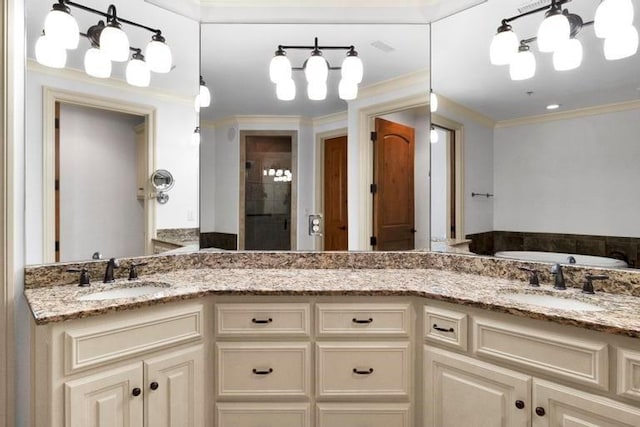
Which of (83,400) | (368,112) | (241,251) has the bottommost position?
(83,400)

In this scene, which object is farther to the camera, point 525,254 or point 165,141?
point 165,141

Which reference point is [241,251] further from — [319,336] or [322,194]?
[319,336]

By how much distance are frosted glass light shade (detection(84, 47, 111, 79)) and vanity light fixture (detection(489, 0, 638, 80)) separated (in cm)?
209

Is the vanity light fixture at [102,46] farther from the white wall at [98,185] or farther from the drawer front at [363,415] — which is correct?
the drawer front at [363,415]

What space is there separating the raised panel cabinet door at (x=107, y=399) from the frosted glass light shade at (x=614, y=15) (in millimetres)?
2473

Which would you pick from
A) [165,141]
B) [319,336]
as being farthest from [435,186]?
[165,141]

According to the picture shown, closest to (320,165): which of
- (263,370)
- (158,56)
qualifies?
(158,56)

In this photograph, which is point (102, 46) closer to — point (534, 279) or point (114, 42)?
point (114, 42)

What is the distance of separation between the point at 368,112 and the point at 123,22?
1.47 m

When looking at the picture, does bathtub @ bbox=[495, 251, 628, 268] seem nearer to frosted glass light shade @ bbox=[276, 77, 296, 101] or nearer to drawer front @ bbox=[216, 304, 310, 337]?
drawer front @ bbox=[216, 304, 310, 337]

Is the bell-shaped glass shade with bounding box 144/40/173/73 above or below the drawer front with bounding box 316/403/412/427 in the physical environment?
above

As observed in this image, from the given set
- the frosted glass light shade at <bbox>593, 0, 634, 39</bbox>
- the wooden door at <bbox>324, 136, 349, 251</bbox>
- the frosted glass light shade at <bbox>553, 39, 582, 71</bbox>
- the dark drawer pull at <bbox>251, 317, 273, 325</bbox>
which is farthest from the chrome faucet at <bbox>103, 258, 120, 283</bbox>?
the frosted glass light shade at <bbox>593, 0, 634, 39</bbox>

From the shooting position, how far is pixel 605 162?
1791mm

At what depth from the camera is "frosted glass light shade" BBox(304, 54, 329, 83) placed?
2.31 metres
